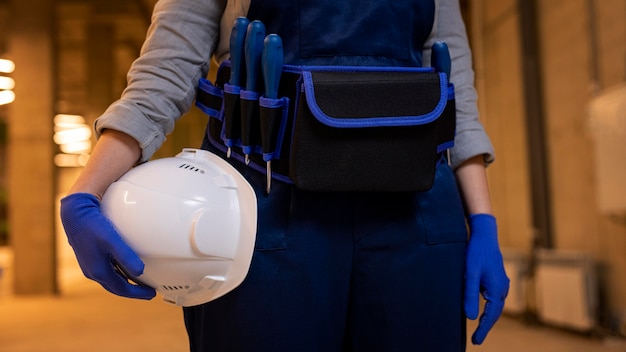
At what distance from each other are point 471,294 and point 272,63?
0.41m

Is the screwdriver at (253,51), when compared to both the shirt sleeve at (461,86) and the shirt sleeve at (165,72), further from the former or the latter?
the shirt sleeve at (461,86)

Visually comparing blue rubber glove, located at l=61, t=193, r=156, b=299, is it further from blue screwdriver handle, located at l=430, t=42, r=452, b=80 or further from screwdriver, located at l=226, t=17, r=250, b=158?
blue screwdriver handle, located at l=430, t=42, r=452, b=80

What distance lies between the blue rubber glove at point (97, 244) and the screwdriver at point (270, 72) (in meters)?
0.19

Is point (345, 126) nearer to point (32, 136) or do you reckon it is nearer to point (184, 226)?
point (184, 226)

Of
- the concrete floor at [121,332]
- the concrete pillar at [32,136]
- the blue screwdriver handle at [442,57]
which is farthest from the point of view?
the concrete pillar at [32,136]

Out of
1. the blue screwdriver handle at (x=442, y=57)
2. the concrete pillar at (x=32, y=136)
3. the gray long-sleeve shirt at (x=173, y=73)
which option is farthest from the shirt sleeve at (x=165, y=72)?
the concrete pillar at (x=32, y=136)

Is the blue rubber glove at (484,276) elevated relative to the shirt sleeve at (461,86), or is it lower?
lower

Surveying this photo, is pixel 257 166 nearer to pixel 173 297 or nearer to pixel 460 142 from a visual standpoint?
pixel 173 297

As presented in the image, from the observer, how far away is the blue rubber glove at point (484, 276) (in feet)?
2.81

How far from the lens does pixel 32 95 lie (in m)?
7.22

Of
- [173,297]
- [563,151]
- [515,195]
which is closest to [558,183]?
[563,151]

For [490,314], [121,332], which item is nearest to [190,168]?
[490,314]

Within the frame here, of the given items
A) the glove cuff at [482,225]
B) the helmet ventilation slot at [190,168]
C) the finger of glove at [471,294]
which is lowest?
the finger of glove at [471,294]

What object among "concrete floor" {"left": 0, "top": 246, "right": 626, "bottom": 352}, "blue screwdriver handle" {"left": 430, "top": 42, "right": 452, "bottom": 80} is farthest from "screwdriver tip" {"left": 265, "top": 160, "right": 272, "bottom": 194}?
"concrete floor" {"left": 0, "top": 246, "right": 626, "bottom": 352}
